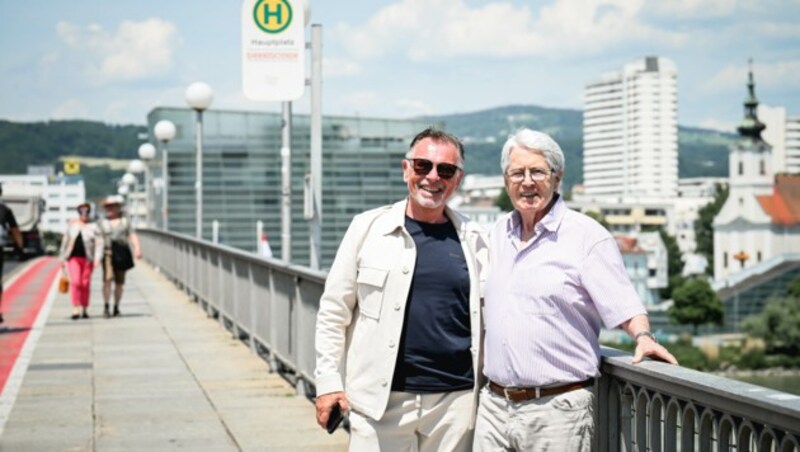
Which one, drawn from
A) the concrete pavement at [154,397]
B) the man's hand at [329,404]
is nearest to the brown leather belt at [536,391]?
the man's hand at [329,404]

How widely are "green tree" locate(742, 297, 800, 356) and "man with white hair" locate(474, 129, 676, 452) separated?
6883 inches

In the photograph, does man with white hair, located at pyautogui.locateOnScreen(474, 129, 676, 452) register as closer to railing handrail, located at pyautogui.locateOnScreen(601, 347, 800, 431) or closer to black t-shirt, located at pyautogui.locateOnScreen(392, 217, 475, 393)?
railing handrail, located at pyautogui.locateOnScreen(601, 347, 800, 431)

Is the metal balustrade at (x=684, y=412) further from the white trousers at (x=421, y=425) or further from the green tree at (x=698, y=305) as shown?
the green tree at (x=698, y=305)

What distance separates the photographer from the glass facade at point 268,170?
6431cm

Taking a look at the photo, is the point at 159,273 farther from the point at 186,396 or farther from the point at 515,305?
the point at 515,305

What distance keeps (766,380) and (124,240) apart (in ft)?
490

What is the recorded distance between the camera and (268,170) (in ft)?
258

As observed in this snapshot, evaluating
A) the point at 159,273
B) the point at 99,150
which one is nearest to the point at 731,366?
the point at 99,150

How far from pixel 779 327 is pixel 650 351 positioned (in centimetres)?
17892

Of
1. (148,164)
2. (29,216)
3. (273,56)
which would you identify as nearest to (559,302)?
(273,56)

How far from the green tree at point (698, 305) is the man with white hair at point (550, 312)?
19420 centimetres

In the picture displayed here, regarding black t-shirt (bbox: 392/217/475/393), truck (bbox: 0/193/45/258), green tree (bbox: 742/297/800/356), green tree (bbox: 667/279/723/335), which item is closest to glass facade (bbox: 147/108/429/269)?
truck (bbox: 0/193/45/258)

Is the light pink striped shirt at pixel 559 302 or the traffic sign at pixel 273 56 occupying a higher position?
the traffic sign at pixel 273 56

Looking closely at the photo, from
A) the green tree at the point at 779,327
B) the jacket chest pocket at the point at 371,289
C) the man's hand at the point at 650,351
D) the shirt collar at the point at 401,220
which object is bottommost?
the green tree at the point at 779,327
